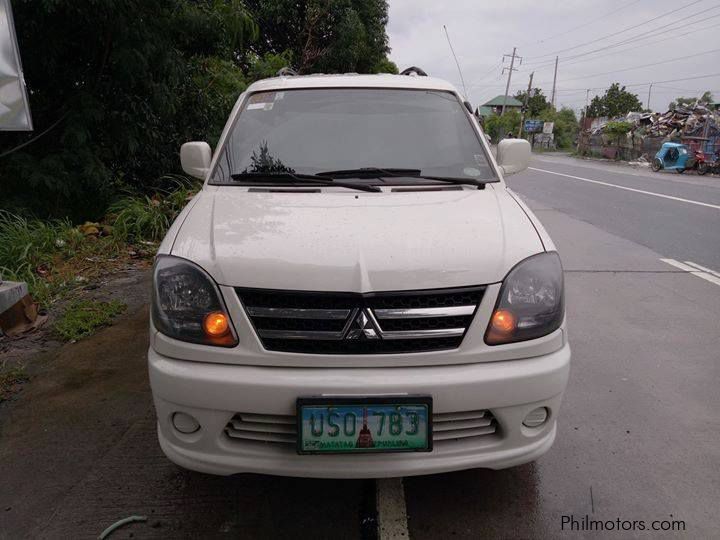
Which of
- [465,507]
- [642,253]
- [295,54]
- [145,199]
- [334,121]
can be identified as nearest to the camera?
[465,507]

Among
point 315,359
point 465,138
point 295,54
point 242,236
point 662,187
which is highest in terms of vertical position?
point 295,54

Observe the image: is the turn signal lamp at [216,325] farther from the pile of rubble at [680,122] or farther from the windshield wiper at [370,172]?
the pile of rubble at [680,122]

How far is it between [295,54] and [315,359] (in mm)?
14933

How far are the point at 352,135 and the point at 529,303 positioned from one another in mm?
1427

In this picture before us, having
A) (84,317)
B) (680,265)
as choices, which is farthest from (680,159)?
(84,317)

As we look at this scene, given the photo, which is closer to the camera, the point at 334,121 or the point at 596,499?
the point at 596,499

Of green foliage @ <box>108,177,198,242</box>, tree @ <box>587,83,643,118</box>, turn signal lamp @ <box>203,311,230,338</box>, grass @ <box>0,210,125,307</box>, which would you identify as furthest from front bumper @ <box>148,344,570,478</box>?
tree @ <box>587,83,643,118</box>

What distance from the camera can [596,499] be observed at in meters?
2.24

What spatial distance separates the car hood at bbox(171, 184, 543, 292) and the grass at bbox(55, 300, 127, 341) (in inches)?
78.6

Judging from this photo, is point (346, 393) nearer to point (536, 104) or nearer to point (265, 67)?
point (265, 67)

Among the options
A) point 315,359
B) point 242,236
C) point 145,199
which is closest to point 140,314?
point 242,236

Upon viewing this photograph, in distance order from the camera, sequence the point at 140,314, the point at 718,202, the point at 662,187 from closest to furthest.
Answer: the point at 140,314 < the point at 718,202 < the point at 662,187

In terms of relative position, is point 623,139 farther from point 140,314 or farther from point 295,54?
point 140,314

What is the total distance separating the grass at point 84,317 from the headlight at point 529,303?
3.07m
